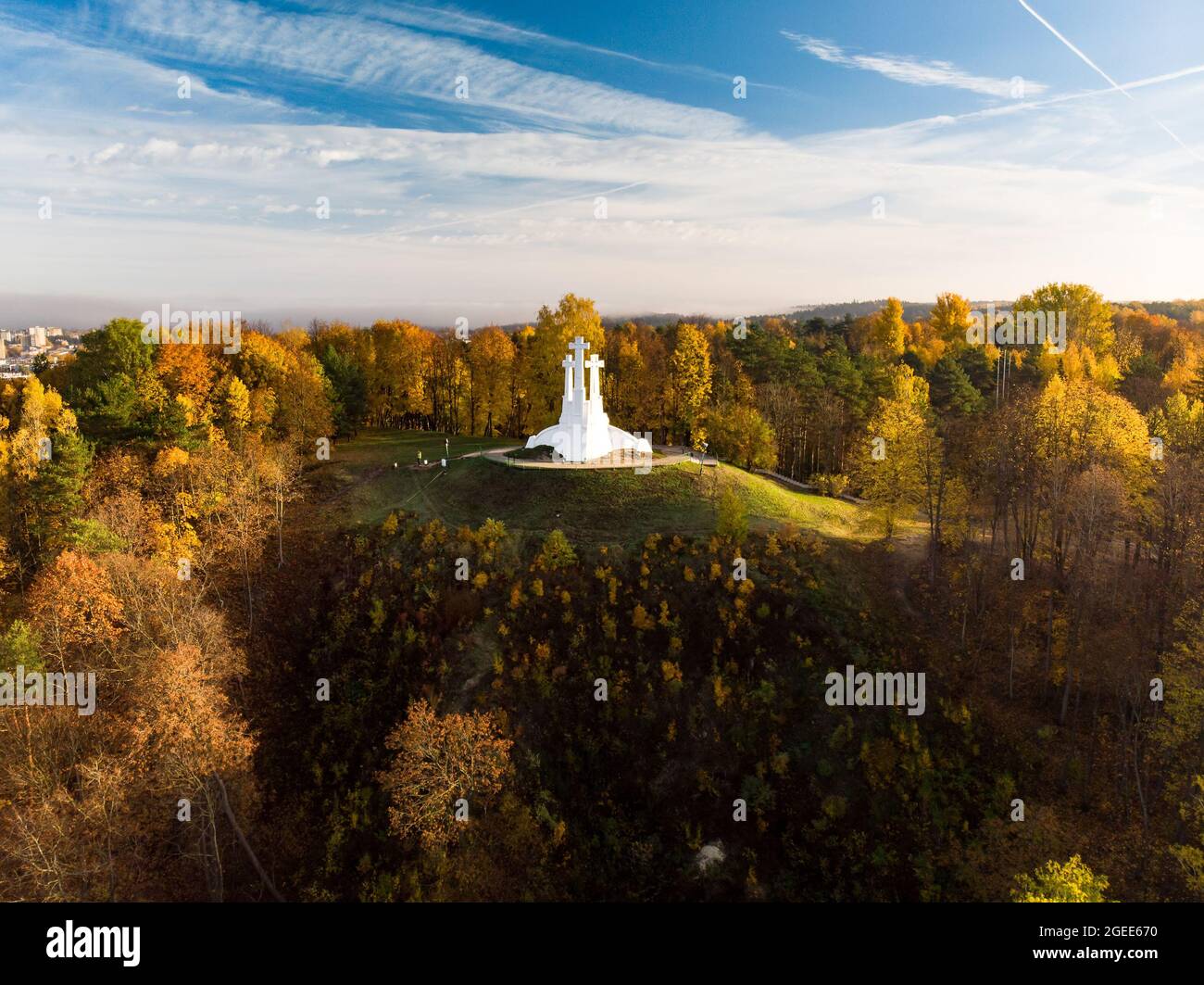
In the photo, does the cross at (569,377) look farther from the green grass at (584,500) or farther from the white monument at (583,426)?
the green grass at (584,500)

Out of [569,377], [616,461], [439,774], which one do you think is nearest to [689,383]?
[569,377]

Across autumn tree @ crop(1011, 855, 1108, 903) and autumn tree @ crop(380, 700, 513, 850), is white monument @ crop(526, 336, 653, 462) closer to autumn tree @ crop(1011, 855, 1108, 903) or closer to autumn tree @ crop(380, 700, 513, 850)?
autumn tree @ crop(380, 700, 513, 850)

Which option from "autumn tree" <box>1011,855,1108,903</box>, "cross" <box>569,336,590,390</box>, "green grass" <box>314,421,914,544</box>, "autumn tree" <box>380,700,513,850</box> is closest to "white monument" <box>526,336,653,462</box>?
"cross" <box>569,336,590,390</box>

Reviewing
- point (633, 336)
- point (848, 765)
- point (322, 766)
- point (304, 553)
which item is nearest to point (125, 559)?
point (304, 553)

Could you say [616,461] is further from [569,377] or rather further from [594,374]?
[569,377]

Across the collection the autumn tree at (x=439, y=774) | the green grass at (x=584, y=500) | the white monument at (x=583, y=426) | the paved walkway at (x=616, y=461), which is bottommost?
the autumn tree at (x=439, y=774)

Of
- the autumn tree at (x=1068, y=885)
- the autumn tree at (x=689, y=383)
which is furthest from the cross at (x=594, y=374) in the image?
the autumn tree at (x=1068, y=885)
